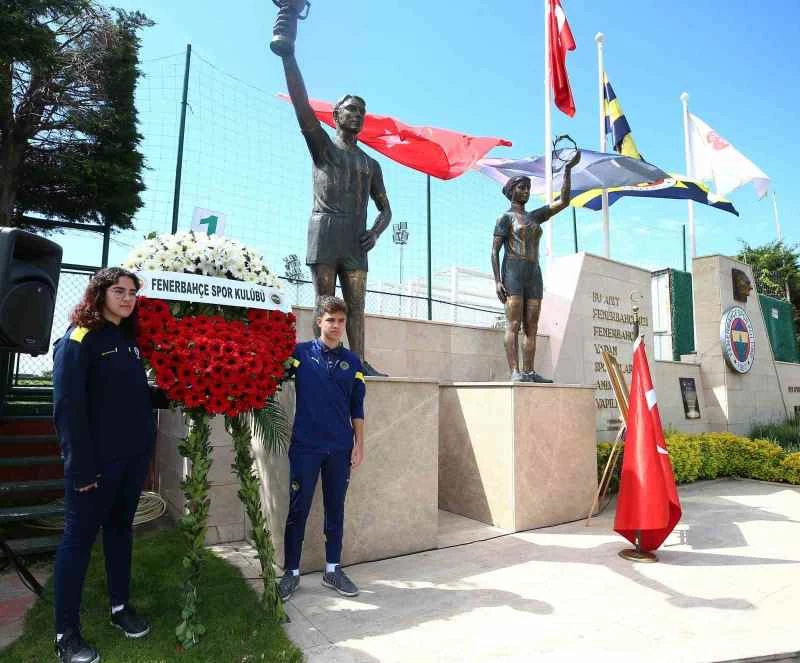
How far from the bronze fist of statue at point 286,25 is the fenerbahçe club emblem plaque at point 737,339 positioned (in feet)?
30.0

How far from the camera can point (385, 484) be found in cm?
380

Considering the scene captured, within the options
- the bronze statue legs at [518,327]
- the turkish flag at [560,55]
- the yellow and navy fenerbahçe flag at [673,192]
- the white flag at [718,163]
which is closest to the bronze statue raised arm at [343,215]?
the bronze statue legs at [518,327]

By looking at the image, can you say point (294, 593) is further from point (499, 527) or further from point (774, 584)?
point (774, 584)

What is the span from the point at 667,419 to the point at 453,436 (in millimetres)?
5063

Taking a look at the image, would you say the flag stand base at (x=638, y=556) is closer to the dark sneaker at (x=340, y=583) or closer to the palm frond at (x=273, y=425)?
the dark sneaker at (x=340, y=583)

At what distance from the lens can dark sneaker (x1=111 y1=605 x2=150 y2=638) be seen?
2432 millimetres

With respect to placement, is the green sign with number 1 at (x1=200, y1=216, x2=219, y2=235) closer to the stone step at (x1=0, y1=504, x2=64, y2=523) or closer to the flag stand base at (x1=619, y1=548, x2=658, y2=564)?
the stone step at (x1=0, y1=504, x2=64, y2=523)

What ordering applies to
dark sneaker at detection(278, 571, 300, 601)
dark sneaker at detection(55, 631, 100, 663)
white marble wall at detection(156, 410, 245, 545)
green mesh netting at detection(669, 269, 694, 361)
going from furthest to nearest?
green mesh netting at detection(669, 269, 694, 361), white marble wall at detection(156, 410, 245, 545), dark sneaker at detection(278, 571, 300, 601), dark sneaker at detection(55, 631, 100, 663)

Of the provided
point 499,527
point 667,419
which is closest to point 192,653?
point 499,527

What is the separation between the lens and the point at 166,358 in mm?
2457

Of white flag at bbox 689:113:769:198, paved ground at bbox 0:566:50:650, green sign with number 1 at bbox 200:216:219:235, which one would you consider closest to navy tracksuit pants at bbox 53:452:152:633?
paved ground at bbox 0:566:50:650

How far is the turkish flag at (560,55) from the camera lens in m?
8.58

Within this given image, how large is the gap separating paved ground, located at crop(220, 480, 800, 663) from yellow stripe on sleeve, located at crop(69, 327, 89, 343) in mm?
1694

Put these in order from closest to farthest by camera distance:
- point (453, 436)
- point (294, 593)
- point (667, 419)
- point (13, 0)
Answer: point (294, 593) < point (453, 436) < point (13, 0) < point (667, 419)
